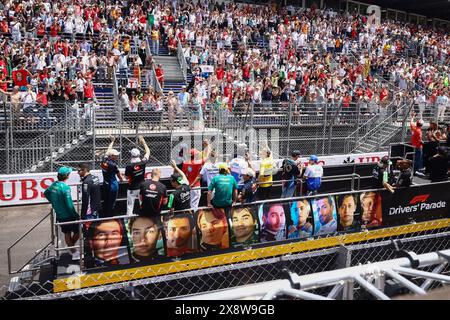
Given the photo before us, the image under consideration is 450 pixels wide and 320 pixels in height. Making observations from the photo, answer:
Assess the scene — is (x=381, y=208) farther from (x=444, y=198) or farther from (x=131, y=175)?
(x=131, y=175)

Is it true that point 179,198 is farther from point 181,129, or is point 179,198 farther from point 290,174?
point 181,129

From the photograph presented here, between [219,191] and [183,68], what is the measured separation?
43.8ft

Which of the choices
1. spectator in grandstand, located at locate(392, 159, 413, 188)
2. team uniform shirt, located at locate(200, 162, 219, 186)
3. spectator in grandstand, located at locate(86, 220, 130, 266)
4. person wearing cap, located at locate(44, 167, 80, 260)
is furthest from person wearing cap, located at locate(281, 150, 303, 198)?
person wearing cap, located at locate(44, 167, 80, 260)

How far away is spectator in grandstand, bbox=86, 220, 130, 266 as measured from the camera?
23.9ft

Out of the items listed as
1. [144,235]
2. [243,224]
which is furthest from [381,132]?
[144,235]

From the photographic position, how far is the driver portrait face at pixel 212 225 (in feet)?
25.8

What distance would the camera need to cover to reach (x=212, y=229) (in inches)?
313

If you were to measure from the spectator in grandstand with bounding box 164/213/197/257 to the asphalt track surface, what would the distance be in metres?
3.05

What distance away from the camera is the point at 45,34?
18859 millimetres

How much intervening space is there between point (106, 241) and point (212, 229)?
1.75 meters

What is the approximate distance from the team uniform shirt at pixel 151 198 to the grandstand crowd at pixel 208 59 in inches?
236

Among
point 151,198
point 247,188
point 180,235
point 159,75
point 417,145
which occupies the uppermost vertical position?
point 159,75

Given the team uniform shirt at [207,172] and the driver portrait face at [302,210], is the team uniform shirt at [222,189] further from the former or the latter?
the team uniform shirt at [207,172]

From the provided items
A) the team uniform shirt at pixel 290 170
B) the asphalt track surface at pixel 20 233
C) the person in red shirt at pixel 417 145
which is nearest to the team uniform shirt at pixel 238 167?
the team uniform shirt at pixel 290 170
